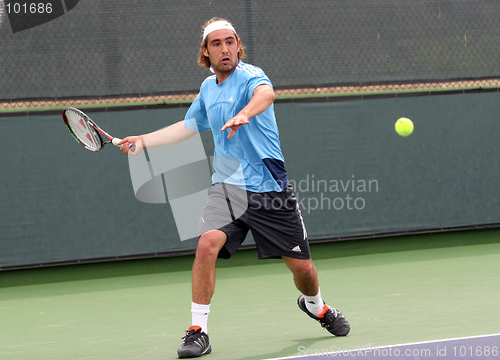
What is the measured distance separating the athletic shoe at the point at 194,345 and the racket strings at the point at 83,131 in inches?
52.1

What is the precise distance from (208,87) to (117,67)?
93.7 inches

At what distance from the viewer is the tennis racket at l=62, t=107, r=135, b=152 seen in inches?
160

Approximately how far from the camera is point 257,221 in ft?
11.4

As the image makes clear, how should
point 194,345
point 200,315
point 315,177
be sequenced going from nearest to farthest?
point 194,345, point 200,315, point 315,177

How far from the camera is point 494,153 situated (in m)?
6.40

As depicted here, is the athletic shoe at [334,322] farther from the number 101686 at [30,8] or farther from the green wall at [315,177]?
the number 101686 at [30,8]

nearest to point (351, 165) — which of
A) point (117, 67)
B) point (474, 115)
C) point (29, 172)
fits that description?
point (474, 115)

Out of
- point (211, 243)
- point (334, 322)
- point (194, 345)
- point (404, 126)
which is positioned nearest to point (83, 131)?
point (211, 243)

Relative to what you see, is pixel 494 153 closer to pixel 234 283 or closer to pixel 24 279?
pixel 234 283

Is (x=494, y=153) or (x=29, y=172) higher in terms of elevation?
(x=29, y=172)

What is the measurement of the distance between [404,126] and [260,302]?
2.38 meters

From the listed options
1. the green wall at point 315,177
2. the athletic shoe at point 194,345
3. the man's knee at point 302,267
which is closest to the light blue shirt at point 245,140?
the man's knee at point 302,267

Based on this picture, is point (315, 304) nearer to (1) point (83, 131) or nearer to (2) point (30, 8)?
(1) point (83, 131)

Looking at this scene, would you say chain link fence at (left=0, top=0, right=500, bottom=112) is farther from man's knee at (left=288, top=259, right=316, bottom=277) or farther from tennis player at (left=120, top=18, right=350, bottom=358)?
man's knee at (left=288, top=259, right=316, bottom=277)
